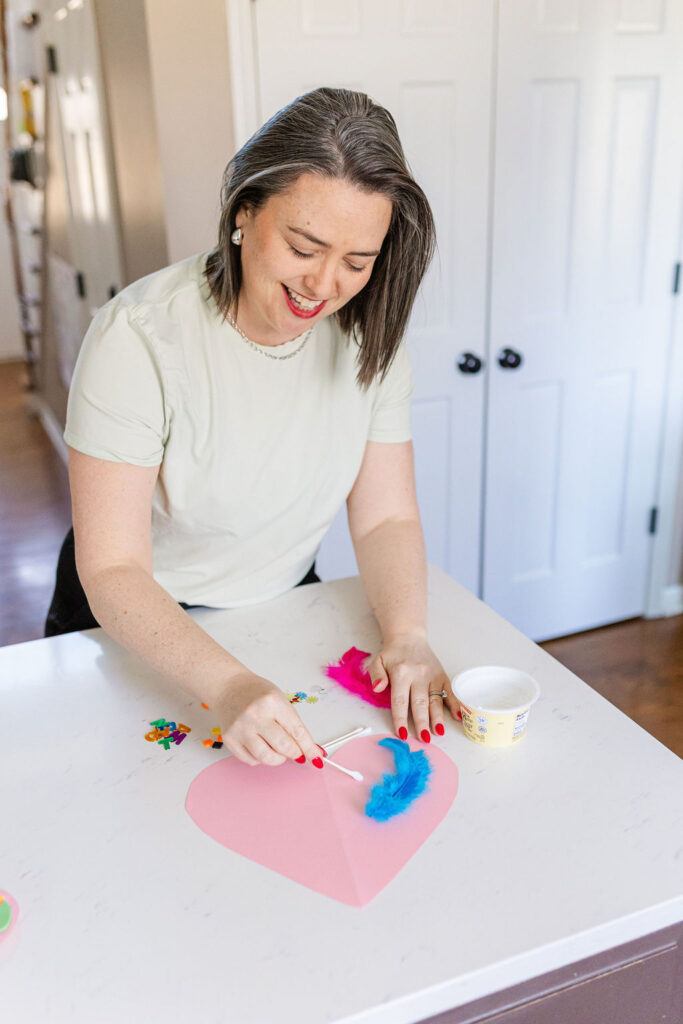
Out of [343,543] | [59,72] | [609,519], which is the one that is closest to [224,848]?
[343,543]

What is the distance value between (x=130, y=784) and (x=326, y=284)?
2.03 ft

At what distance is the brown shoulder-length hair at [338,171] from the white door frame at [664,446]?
38.0 inches

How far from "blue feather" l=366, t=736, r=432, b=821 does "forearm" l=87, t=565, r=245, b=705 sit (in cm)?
21

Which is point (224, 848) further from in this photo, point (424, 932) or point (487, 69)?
point (487, 69)

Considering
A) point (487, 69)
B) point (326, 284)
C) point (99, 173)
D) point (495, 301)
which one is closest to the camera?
point (326, 284)

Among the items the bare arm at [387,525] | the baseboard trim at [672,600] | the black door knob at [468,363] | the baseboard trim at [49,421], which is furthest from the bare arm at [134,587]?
the baseboard trim at [49,421]

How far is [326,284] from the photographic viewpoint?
1176mm

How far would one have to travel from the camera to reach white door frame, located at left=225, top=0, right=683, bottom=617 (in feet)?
6.95

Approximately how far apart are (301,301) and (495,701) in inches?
21.4

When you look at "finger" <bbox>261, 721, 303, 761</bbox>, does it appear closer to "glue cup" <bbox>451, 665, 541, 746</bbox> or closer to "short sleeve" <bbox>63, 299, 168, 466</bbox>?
"glue cup" <bbox>451, 665, 541, 746</bbox>

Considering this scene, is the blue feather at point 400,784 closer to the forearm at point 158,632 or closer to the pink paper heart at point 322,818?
the pink paper heart at point 322,818

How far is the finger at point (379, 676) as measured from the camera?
47.8 inches

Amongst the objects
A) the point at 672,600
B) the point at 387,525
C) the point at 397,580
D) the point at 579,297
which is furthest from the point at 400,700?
the point at 672,600

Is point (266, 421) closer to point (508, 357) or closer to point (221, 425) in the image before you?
point (221, 425)
